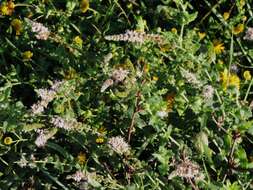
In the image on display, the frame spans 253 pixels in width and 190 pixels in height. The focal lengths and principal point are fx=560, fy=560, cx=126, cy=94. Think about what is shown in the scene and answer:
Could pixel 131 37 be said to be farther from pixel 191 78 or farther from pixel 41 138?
pixel 41 138

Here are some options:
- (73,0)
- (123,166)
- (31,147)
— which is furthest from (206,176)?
(73,0)

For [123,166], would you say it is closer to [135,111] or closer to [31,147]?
[135,111]

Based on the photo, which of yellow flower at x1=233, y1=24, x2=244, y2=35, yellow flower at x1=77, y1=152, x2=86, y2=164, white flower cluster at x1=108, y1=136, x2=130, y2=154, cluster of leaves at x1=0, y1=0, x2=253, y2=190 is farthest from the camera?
yellow flower at x1=233, y1=24, x2=244, y2=35

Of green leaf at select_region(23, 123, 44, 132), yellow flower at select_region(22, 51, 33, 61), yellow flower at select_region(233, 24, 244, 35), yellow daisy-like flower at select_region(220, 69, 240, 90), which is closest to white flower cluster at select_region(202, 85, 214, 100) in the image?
yellow daisy-like flower at select_region(220, 69, 240, 90)

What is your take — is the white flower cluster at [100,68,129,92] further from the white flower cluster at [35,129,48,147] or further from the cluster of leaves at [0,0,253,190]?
the white flower cluster at [35,129,48,147]

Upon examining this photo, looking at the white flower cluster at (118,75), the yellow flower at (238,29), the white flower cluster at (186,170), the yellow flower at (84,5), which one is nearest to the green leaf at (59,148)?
the white flower cluster at (118,75)

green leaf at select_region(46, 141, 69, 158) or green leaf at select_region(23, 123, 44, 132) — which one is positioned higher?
green leaf at select_region(23, 123, 44, 132)

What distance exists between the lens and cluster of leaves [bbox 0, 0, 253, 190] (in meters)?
2.45

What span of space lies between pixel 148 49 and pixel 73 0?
2.17 ft

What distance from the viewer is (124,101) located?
103 inches

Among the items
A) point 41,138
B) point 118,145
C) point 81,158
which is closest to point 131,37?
point 118,145

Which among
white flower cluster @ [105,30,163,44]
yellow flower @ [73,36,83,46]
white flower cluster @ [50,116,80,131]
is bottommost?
white flower cluster @ [50,116,80,131]

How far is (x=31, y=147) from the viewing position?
277 cm

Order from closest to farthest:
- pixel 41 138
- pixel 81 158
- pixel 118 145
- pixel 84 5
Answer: pixel 118 145 → pixel 41 138 → pixel 81 158 → pixel 84 5
